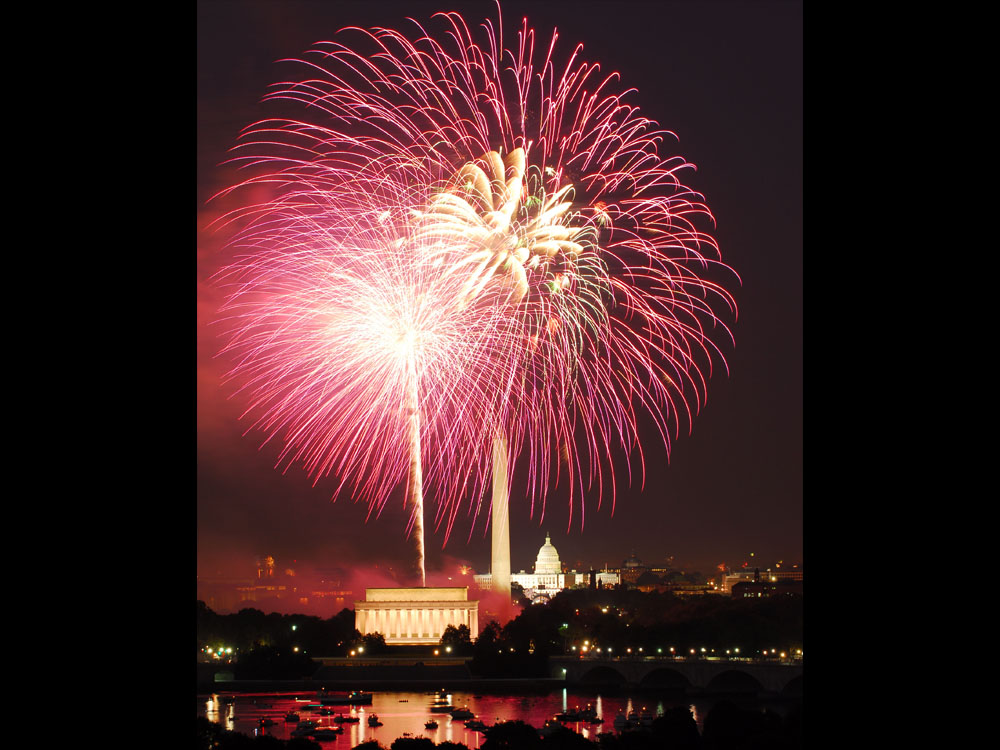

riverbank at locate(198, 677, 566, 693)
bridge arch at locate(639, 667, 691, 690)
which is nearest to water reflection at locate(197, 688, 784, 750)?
riverbank at locate(198, 677, 566, 693)

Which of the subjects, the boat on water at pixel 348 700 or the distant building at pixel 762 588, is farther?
the distant building at pixel 762 588

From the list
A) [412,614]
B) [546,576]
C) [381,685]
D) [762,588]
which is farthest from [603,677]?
[546,576]

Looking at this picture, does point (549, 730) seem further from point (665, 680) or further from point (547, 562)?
point (547, 562)

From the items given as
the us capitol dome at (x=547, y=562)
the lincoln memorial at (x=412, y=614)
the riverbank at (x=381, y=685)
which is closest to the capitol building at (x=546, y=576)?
the us capitol dome at (x=547, y=562)

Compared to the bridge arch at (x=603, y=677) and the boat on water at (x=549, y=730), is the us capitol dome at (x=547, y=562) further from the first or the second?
the boat on water at (x=549, y=730)
